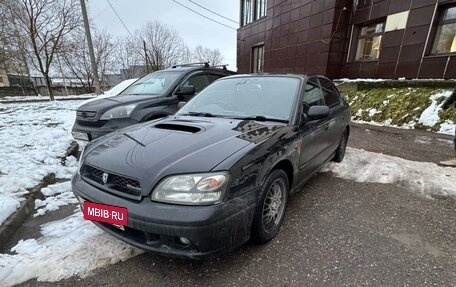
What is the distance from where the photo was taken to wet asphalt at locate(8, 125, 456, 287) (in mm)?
2021

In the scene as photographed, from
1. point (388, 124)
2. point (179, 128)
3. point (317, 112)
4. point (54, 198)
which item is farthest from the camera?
point (388, 124)

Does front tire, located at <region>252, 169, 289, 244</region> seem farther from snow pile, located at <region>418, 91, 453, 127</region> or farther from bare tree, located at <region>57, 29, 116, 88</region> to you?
bare tree, located at <region>57, 29, 116, 88</region>

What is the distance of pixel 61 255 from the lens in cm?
223

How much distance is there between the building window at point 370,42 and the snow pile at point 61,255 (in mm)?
11940

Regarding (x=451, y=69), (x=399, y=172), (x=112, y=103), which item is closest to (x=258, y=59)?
(x=451, y=69)

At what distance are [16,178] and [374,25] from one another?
1284cm

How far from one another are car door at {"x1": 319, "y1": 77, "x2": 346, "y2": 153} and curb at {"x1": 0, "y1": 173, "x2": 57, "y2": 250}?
369 cm

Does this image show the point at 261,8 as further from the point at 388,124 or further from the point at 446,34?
the point at 388,124

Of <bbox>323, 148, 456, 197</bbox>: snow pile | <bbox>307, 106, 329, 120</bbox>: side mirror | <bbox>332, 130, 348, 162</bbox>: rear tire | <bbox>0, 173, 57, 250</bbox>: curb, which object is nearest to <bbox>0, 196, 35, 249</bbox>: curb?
<bbox>0, 173, 57, 250</bbox>: curb

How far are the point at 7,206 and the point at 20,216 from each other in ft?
0.53

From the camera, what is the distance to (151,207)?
5.89ft

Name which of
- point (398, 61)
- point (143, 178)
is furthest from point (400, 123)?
point (143, 178)

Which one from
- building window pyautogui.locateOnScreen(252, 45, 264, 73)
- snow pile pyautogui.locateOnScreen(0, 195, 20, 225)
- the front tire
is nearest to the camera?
the front tire

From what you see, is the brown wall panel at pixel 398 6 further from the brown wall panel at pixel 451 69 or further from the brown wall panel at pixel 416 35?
the brown wall panel at pixel 451 69
